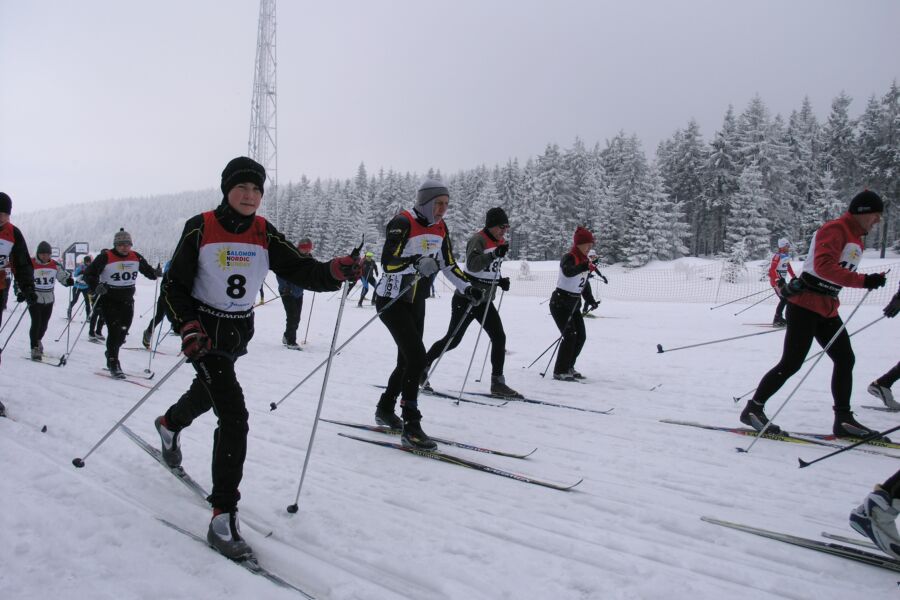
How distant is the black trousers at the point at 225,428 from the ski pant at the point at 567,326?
5.23 m

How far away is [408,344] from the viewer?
14.9 ft

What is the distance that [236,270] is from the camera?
3078 mm

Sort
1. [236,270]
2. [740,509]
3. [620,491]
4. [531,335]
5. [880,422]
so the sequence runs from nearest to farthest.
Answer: [236,270], [740,509], [620,491], [880,422], [531,335]

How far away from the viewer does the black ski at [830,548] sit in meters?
2.61

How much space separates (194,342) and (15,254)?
4733 millimetres

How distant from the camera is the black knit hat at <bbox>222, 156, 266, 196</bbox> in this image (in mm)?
3035

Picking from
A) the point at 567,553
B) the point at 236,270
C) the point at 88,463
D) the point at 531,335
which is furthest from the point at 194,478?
the point at 531,335

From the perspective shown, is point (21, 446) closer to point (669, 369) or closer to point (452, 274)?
point (452, 274)

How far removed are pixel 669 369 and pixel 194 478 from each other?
7.11 meters

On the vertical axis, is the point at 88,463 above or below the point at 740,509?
below

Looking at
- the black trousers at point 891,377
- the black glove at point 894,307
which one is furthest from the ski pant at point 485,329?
the black trousers at point 891,377

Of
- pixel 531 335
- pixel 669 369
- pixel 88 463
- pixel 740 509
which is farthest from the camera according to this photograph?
pixel 531 335

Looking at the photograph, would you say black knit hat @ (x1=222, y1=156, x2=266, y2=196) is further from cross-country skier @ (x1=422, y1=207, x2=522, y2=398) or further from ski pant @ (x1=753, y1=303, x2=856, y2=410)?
ski pant @ (x1=753, y1=303, x2=856, y2=410)

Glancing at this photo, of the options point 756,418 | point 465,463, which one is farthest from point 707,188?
point 465,463
